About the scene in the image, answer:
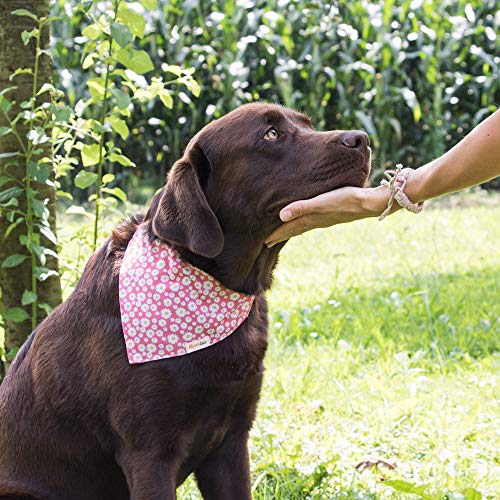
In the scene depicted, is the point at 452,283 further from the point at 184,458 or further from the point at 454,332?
the point at 184,458

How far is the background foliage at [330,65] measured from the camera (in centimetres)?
976

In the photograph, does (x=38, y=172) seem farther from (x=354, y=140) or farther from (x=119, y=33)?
(x=354, y=140)

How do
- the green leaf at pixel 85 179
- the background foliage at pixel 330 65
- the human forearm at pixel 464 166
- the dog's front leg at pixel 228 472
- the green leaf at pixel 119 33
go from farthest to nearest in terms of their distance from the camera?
the background foliage at pixel 330 65
the green leaf at pixel 85 179
the green leaf at pixel 119 33
the dog's front leg at pixel 228 472
the human forearm at pixel 464 166

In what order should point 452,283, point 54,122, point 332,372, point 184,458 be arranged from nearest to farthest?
point 184,458
point 54,122
point 332,372
point 452,283

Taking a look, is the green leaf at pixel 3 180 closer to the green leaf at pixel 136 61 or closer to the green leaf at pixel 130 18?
the green leaf at pixel 136 61

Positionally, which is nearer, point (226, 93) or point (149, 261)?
point (149, 261)

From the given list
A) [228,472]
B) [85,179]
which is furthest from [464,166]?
[85,179]

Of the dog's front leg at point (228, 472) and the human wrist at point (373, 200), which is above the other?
the human wrist at point (373, 200)

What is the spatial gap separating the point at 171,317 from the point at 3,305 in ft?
3.70

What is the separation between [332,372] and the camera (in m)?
4.14

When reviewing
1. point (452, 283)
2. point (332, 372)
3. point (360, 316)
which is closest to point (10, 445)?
point (332, 372)

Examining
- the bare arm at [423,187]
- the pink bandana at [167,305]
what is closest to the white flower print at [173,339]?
the pink bandana at [167,305]

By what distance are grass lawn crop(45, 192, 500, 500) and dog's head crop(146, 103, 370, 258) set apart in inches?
39.9

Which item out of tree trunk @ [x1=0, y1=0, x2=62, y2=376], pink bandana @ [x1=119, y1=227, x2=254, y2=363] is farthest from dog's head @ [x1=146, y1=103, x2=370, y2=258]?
tree trunk @ [x1=0, y1=0, x2=62, y2=376]
